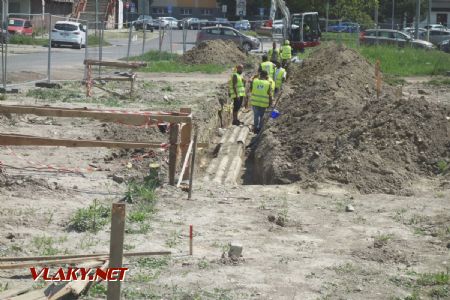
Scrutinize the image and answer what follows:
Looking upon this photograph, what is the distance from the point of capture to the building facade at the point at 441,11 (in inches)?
3260

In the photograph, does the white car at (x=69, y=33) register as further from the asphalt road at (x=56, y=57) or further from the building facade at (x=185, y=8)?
the building facade at (x=185, y=8)

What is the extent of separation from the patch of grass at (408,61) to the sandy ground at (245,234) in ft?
73.6

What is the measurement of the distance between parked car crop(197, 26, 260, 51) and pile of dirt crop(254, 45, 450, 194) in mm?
26789

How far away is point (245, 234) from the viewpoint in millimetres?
9562

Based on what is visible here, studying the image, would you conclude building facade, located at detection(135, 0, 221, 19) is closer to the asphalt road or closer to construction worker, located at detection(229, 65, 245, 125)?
the asphalt road

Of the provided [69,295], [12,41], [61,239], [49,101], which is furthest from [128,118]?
[12,41]

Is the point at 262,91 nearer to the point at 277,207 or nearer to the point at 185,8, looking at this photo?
the point at 277,207

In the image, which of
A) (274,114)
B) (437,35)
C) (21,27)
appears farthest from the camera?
(437,35)

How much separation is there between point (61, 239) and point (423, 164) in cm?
763

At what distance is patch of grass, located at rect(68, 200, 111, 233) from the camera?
30.1 feet

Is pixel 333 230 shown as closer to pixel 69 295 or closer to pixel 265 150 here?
pixel 69 295

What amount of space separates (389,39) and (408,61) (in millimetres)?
9847

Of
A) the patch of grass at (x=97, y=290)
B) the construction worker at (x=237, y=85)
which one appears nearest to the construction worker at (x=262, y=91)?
the construction worker at (x=237, y=85)

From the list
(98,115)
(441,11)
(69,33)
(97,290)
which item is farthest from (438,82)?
(441,11)
